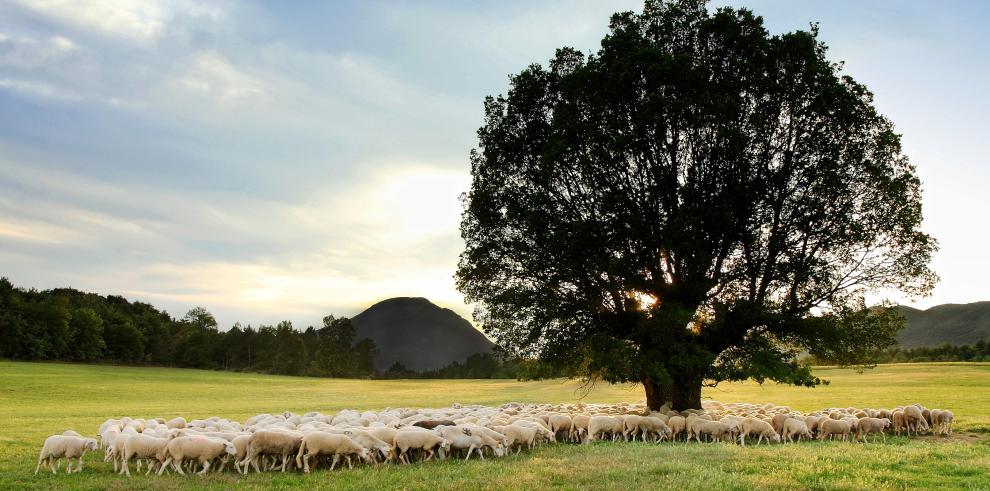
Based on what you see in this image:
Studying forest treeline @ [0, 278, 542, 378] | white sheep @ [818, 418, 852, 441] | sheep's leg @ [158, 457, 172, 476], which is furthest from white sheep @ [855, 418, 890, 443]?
forest treeline @ [0, 278, 542, 378]

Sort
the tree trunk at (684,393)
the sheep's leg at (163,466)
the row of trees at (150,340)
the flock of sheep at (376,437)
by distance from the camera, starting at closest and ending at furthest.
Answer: the sheep's leg at (163,466) → the flock of sheep at (376,437) → the tree trunk at (684,393) → the row of trees at (150,340)

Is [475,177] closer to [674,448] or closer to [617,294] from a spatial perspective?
[617,294]

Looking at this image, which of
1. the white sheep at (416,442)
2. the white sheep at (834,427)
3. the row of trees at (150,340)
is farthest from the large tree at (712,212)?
the row of trees at (150,340)

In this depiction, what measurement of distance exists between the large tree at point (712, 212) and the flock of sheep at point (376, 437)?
79.8 inches

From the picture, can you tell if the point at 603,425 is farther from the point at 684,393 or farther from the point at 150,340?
the point at 150,340

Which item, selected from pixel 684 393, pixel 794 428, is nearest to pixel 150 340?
pixel 684 393

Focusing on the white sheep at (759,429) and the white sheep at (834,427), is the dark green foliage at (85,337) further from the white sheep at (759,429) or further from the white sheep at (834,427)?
the white sheep at (834,427)

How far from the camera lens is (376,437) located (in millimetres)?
15320

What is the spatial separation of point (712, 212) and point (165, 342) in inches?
4499

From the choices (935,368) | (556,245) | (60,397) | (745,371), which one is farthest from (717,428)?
(935,368)

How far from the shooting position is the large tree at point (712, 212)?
22175 mm

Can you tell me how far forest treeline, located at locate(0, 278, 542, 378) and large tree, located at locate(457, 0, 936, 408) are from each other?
65748 millimetres

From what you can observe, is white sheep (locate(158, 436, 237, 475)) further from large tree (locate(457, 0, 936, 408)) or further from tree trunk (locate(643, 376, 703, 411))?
tree trunk (locate(643, 376, 703, 411))

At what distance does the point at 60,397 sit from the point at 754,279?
159ft
